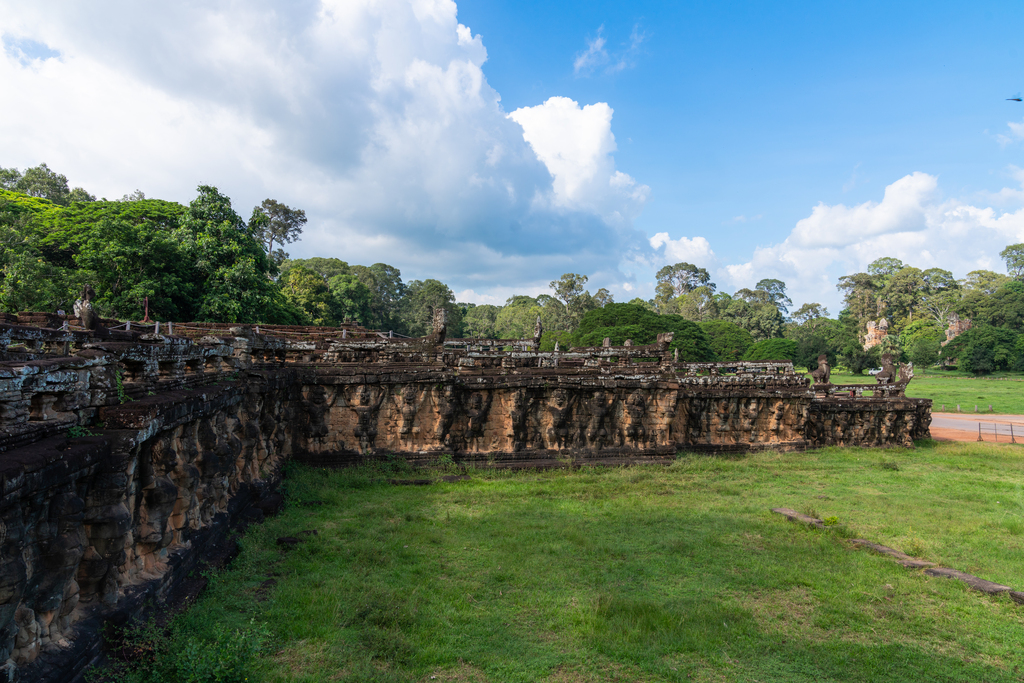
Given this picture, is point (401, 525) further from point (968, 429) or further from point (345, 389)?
point (968, 429)

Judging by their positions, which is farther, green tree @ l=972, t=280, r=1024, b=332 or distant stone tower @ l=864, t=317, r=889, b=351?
distant stone tower @ l=864, t=317, r=889, b=351

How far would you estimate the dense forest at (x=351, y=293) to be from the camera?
2138 cm

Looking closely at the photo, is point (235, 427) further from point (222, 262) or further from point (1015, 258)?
point (1015, 258)

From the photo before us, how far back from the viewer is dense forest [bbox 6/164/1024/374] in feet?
70.1

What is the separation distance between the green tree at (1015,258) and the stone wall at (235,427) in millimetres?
74695

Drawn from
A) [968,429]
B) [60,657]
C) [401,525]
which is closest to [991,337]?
[968,429]

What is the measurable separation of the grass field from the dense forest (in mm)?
1482

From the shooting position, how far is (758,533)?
7930 millimetres

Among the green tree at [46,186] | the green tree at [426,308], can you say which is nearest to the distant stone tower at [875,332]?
the green tree at [426,308]

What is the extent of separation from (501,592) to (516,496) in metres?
3.90

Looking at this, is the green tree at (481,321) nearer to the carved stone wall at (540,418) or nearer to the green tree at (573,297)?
the green tree at (573,297)

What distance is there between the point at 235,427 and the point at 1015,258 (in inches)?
3726

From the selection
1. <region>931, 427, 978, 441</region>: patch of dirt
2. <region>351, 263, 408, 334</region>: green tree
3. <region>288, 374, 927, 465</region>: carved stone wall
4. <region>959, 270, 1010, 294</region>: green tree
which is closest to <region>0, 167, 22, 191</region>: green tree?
<region>351, 263, 408, 334</region>: green tree

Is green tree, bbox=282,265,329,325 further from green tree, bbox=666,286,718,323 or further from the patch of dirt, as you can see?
green tree, bbox=666,286,718,323
